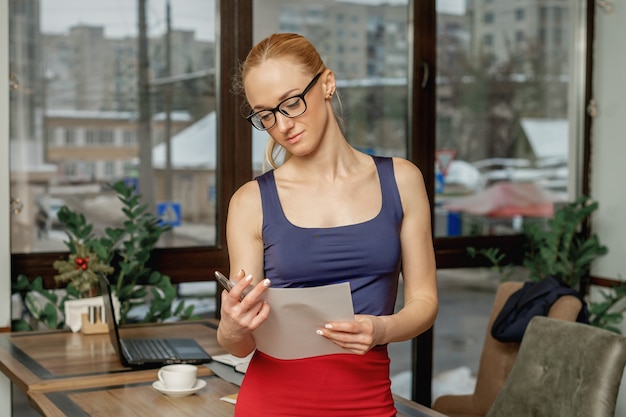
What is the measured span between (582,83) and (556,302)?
1669 mm

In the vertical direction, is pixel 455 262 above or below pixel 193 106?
below

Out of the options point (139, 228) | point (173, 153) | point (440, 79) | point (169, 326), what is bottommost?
point (169, 326)

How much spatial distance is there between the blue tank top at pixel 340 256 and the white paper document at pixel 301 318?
0.10 meters

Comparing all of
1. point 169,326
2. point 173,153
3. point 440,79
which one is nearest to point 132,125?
point 173,153

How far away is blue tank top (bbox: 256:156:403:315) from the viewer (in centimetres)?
173

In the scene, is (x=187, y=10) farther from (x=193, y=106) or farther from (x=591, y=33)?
(x=591, y=33)

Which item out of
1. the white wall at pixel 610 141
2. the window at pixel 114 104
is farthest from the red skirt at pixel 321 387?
the white wall at pixel 610 141

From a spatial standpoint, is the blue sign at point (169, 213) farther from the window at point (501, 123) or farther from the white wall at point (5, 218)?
the window at point (501, 123)

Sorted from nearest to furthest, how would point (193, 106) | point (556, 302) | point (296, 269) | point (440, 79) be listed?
point (296, 269)
point (556, 302)
point (193, 106)
point (440, 79)

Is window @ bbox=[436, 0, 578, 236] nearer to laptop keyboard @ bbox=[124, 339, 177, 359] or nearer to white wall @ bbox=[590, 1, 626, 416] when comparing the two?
white wall @ bbox=[590, 1, 626, 416]

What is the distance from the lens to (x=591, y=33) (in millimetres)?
4746

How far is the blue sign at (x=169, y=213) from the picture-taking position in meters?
4.01

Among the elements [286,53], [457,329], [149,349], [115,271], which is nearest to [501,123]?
[457,329]

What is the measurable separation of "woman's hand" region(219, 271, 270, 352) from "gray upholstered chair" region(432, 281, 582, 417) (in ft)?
6.98
